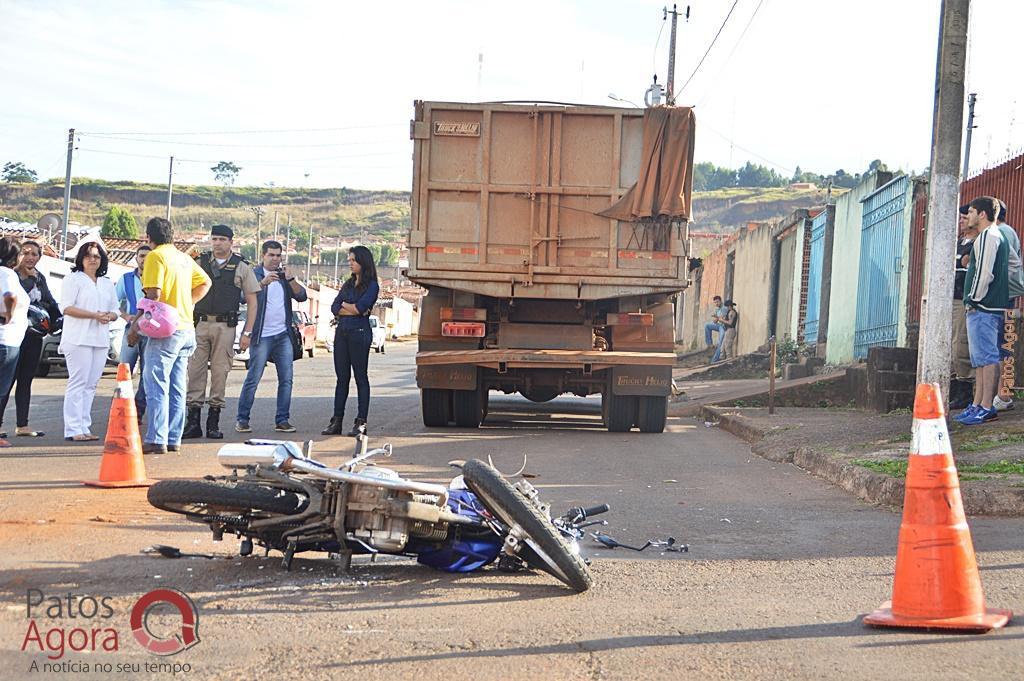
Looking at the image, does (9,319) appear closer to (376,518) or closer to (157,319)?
(157,319)

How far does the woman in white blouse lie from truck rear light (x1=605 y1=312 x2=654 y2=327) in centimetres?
471

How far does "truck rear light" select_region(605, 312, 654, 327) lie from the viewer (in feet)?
38.8

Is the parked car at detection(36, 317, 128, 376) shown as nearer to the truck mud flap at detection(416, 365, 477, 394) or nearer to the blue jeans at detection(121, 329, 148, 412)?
the blue jeans at detection(121, 329, 148, 412)

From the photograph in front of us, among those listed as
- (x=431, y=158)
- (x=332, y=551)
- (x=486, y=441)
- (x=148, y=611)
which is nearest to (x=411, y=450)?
(x=486, y=441)

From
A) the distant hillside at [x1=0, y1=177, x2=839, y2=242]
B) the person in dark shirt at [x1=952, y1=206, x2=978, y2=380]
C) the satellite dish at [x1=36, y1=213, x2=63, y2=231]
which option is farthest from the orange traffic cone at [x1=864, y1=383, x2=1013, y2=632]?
the distant hillside at [x1=0, y1=177, x2=839, y2=242]

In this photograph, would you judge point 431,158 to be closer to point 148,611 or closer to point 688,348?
point 148,611

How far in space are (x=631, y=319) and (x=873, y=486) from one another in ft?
15.4

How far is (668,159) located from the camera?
11.6m

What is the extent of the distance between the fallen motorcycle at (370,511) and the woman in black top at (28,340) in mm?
5775

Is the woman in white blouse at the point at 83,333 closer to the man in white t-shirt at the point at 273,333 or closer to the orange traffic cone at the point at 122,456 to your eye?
the man in white t-shirt at the point at 273,333

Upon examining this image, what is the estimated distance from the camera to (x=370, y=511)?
15.1ft

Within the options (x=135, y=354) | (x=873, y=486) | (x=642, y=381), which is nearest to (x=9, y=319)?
(x=135, y=354)

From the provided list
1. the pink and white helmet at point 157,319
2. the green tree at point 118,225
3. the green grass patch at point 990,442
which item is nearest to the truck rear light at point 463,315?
the pink and white helmet at point 157,319

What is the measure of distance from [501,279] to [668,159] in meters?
2.00
